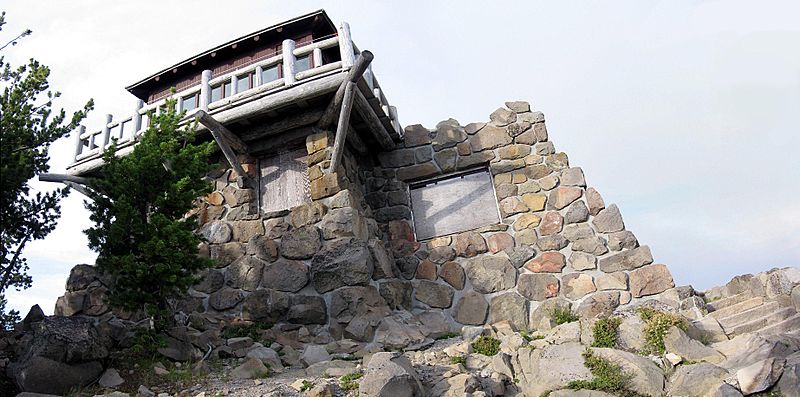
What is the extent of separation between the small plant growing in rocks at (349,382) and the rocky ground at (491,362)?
0.01m

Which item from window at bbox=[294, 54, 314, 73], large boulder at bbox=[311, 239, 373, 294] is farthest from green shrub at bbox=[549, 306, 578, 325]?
window at bbox=[294, 54, 314, 73]

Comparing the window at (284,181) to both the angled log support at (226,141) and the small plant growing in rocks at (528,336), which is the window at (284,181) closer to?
the angled log support at (226,141)

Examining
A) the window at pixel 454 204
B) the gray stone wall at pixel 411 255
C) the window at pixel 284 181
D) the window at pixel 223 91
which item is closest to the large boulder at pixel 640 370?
the gray stone wall at pixel 411 255

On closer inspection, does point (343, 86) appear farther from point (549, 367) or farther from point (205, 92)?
point (549, 367)

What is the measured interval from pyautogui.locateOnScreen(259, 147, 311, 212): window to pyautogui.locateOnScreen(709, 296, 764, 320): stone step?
6.55 meters

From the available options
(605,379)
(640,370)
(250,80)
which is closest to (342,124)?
(250,80)

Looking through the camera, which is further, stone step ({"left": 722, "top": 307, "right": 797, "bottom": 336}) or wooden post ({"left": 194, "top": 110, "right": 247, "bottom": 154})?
wooden post ({"left": 194, "top": 110, "right": 247, "bottom": 154})

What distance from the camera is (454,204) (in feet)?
32.7

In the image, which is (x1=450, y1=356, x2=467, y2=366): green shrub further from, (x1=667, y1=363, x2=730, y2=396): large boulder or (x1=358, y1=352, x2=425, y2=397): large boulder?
(x1=667, y1=363, x2=730, y2=396): large boulder

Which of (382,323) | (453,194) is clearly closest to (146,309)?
(382,323)

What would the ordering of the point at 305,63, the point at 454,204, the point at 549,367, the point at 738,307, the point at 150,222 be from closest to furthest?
the point at 549,367, the point at 150,222, the point at 738,307, the point at 454,204, the point at 305,63

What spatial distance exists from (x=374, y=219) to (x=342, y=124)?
236cm

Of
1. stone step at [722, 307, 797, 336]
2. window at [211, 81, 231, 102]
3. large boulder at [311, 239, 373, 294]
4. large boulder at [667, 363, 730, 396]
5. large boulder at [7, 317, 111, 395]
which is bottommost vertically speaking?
large boulder at [667, 363, 730, 396]

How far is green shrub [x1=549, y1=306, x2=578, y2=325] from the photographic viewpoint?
7979 millimetres
